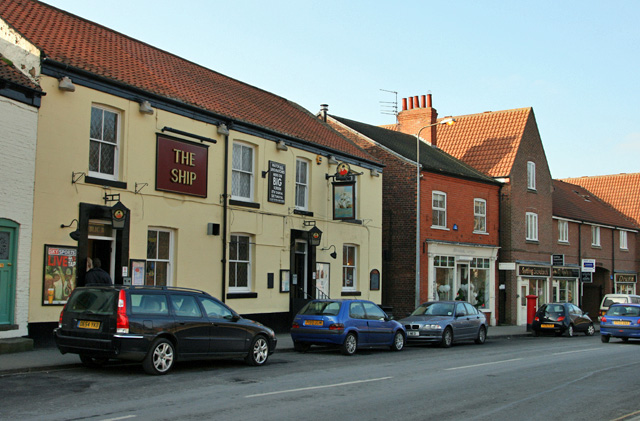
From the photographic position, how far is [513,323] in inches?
→ 1363

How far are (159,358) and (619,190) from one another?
47.5 m

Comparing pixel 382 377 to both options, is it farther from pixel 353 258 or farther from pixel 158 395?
pixel 353 258

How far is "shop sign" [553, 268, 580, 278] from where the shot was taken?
38.9m

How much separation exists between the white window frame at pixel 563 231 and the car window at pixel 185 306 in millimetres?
31230

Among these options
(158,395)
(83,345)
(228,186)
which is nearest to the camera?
(158,395)

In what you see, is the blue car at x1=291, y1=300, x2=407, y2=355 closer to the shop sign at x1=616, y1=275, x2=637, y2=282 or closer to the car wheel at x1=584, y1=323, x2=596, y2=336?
the car wheel at x1=584, y1=323, x2=596, y2=336

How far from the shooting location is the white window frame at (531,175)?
36.8 m

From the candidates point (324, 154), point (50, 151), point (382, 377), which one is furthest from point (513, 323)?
point (50, 151)

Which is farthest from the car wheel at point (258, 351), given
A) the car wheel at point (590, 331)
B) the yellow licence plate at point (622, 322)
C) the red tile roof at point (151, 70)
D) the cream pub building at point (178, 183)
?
the car wheel at point (590, 331)

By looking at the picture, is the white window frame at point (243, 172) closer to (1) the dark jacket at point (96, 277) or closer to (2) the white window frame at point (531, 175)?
(1) the dark jacket at point (96, 277)

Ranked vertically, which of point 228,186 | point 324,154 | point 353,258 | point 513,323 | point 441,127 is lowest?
point 513,323

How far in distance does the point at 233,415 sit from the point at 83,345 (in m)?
4.42

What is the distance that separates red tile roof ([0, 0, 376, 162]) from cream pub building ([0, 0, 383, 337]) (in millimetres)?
68

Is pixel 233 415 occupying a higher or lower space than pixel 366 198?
lower
